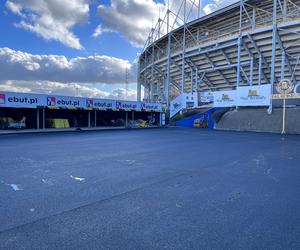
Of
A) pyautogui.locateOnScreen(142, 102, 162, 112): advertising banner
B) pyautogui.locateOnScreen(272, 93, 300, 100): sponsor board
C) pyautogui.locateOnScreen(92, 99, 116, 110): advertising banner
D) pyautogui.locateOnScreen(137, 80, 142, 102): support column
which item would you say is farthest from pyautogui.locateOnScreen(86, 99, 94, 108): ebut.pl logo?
pyautogui.locateOnScreen(137, 80, 142, 102): support column

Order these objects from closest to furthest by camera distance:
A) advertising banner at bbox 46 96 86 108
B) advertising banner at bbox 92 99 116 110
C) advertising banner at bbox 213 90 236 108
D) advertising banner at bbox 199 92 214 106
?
advertising banner at bbox 46 96 86 108 < advertising banner at bbox 92 99 116 110 < advertising banner at bbox 213 90 236 108 < advertising banner at bbox 199 92 214 106

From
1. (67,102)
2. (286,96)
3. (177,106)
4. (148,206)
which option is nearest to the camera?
(148,206)

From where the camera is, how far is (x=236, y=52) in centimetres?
3728

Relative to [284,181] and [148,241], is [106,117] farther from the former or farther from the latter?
[148,241]

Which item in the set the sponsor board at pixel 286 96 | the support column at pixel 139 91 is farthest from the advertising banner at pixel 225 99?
the support column at pixel 139 91

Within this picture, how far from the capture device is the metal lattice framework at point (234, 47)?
31484 millimetres

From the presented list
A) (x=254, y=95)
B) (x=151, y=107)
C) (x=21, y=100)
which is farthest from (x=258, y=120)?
(x=21, y=100)

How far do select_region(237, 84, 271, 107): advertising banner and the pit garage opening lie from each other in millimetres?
10944

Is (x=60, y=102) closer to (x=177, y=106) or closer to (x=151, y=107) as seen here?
(x=151, y=107)

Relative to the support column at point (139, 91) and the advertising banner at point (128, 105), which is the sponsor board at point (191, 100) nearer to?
the advertising banner at point (128, 105)

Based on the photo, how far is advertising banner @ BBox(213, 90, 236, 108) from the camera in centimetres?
2950

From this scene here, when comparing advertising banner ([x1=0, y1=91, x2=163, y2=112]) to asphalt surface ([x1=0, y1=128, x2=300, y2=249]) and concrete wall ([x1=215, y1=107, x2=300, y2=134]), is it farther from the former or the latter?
asphalt surface ([x1=0, y1=128, x2=300, y2=249])

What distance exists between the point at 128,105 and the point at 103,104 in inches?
142

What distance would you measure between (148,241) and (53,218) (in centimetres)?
156
